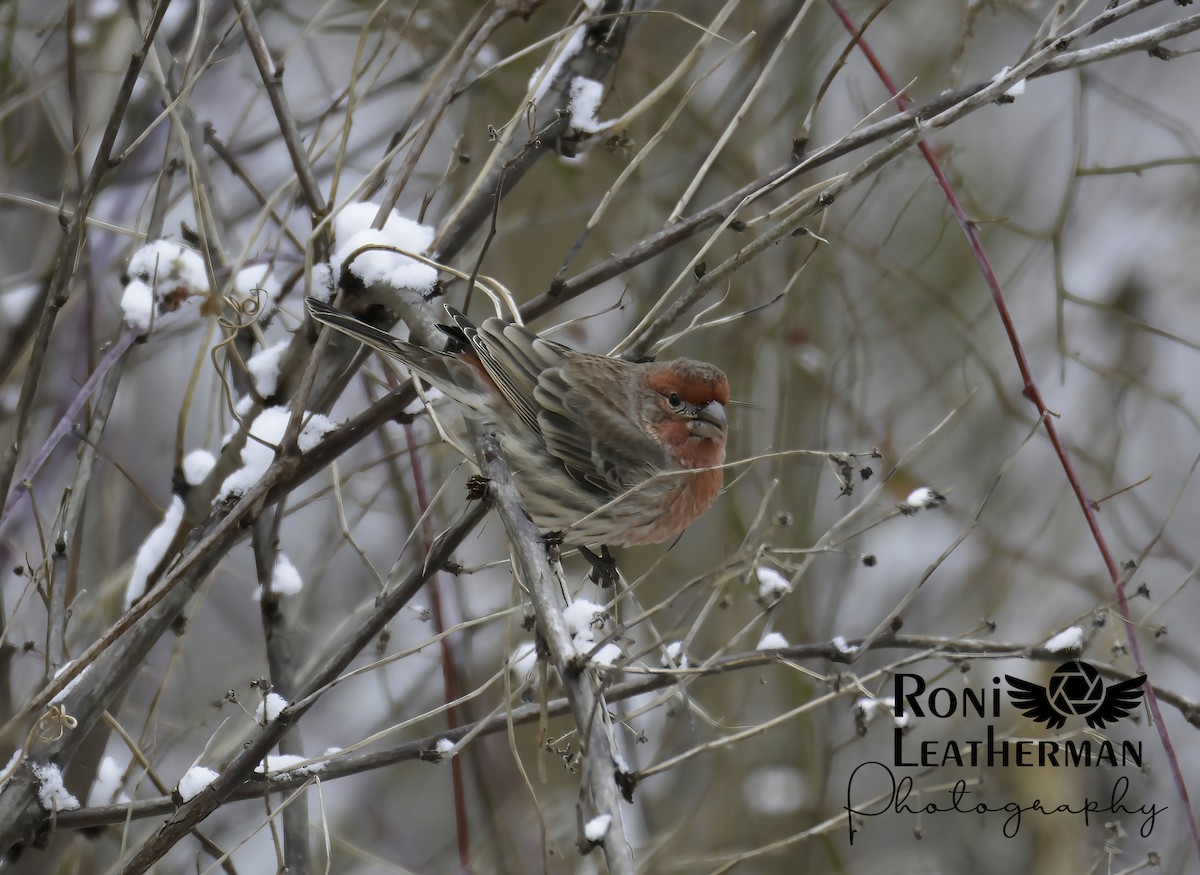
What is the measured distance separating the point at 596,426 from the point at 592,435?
57mm

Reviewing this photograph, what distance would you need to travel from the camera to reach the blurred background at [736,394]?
4.85m

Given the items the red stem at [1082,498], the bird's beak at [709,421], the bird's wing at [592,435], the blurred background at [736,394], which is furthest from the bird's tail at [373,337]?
the red stem at [1082,498]

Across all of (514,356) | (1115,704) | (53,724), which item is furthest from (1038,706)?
(53,724)

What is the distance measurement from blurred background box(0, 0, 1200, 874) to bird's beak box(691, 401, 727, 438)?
49 cm

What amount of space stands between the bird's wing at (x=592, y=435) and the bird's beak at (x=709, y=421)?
0.16 m

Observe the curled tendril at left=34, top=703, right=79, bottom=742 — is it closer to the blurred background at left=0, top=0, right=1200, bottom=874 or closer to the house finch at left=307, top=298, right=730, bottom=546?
the blurred background at left=0, top=0, right=1200, bottom=874

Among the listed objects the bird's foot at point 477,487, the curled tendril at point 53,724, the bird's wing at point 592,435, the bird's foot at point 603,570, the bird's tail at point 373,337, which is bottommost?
the curled tendril at point 53,724

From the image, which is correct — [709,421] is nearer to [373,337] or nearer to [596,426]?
[596,426]

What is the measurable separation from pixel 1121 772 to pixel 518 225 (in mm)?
4329

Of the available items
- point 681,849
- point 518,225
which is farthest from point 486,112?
point 681,849

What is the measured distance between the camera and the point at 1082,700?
12.2ft

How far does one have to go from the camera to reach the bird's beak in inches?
165

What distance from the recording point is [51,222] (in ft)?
18.2

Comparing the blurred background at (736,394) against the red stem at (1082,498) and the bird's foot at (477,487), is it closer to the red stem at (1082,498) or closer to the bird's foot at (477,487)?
the bird's foot at (477,487)
